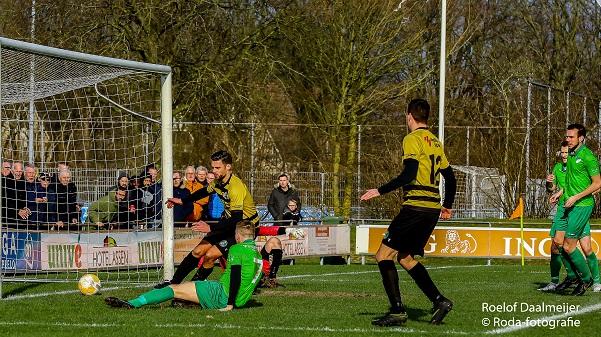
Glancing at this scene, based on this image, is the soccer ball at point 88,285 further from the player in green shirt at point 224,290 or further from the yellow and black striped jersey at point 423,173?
the yellow and black striped jersey at point 423,173

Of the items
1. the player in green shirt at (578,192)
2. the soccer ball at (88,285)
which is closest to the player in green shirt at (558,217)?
the player in green shirt at (578,192)

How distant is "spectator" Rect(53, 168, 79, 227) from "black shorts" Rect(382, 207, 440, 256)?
29.1ft

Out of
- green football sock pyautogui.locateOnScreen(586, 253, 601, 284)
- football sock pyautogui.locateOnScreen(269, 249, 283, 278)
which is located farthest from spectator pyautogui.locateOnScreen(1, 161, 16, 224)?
green football sock pyautogui.locateOnScreen(586, 253, 601, 284)

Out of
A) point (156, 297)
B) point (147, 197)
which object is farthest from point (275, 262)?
point (156, 297)

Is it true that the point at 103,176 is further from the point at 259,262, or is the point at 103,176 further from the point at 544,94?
the point at 544,94

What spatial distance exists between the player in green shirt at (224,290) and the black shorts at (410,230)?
74.0 inches

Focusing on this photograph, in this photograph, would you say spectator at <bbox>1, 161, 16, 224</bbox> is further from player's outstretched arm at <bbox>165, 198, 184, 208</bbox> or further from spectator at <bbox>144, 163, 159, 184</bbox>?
player's outstretched arm at <bbox>165, 198, 184, 208</bbox>

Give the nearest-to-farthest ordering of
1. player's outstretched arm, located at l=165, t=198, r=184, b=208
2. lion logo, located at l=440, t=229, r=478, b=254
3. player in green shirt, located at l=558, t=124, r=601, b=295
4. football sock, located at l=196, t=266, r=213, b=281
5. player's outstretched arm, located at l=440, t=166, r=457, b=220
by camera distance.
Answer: player's outstretched arm, located at l=440, t=166, r=457, b=220 → player's outstretched arm, located at l=165, t=198, r=184, b=208 → football sock, located at l=196, t=266, r=213, b=281 → player in green shirt, located at l=558, t=124, r=601, b=295 → lion logo, located at l=440, t=229, r=478, b=254

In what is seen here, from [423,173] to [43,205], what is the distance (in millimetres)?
9442

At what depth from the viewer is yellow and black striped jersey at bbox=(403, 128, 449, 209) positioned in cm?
1165

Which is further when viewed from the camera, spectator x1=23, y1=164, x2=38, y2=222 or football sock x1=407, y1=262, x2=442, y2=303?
spectator x1=23, y1=164, x2=38, y2=222

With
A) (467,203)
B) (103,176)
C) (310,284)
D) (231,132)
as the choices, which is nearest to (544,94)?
(467,203)

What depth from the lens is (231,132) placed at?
36000 millimetres

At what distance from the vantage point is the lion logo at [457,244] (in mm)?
26281
